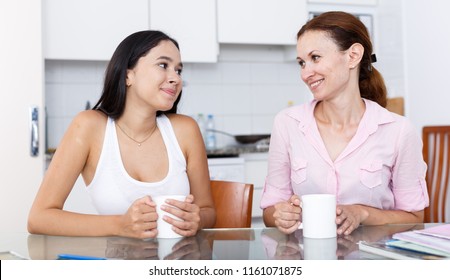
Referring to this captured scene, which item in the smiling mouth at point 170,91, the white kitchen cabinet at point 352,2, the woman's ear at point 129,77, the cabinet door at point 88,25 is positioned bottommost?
the smiling mouth at point 170,91

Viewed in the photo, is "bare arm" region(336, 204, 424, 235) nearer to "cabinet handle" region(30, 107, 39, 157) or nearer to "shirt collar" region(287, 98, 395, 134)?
"shirt collar" region(287, 98, 395, 134)

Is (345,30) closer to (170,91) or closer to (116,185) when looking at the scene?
(170,91)

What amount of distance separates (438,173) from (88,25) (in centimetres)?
226

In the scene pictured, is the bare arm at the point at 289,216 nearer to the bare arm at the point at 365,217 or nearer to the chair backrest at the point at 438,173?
the bare arm at the point at 365,217

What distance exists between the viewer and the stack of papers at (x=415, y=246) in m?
0.91

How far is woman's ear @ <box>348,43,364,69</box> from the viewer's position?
5.24 ft

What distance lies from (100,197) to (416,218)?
2.98ft

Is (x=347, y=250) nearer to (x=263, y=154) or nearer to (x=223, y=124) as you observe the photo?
(x=263, y=154)

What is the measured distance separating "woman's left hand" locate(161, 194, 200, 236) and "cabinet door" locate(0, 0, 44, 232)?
74.9 inches

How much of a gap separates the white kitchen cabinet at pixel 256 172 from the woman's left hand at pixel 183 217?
6.84 ft

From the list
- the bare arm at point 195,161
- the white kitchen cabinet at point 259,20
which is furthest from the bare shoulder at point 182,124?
the white kitchen cabinet at point 259,20

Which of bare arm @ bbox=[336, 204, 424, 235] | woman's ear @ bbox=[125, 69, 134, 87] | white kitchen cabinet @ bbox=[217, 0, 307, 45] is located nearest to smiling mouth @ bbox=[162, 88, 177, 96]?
woman's ear @ bbox=[125, 69, 134, 87]

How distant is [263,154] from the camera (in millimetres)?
3295
